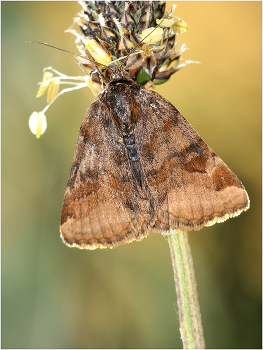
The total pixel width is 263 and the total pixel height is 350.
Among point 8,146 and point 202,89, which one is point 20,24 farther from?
point 202,89

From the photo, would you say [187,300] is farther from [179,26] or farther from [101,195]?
[179,26]

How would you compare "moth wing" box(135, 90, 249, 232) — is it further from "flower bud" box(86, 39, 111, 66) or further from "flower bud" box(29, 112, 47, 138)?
"flower bud" box(29, 112, 47, 138)

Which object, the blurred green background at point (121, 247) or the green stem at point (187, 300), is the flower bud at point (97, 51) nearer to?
the green stem at point (187, 300)

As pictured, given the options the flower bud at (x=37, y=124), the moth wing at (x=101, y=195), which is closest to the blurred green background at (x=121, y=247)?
the flower bud at (x=37, y=124)

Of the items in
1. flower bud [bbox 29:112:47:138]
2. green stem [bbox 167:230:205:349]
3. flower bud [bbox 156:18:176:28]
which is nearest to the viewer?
green stem [bbox 167:230:205:349]

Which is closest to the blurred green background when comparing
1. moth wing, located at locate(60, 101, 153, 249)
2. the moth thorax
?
moth wing, located at locate(60, 101, 153, 249)

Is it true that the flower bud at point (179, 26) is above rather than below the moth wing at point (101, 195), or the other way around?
above

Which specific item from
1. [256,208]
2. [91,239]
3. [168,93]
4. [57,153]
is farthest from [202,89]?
[91,239]
